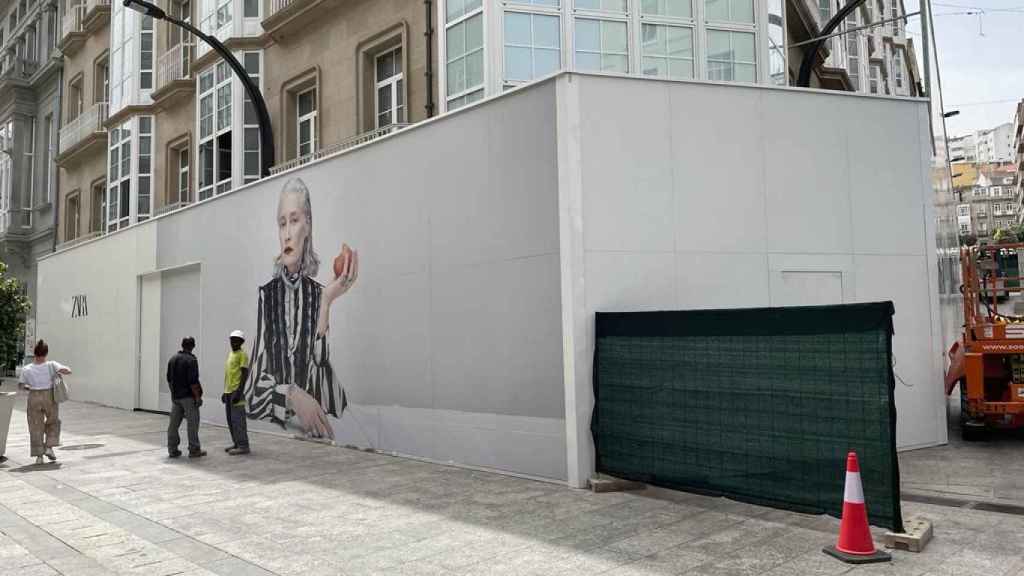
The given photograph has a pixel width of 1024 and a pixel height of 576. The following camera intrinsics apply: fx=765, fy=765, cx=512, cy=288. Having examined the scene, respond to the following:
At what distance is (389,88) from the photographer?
16172 mm

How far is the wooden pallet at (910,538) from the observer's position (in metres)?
5.74

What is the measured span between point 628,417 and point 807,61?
830 centimetres

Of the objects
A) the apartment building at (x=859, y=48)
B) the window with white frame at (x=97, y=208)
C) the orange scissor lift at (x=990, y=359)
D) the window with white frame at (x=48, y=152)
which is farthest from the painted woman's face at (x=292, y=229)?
the window with white frame at (x=48, y=152)

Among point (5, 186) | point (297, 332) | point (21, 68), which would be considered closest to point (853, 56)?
point (297, 332)

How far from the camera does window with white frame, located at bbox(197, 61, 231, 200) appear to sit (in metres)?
19.3

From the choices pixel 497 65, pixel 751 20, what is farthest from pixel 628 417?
pixel 751 20

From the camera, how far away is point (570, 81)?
8.63 metres

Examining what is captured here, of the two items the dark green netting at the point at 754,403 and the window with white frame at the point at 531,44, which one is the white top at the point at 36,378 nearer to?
the dark green netting at the point at 754,403

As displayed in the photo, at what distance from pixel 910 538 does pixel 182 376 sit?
9.85m

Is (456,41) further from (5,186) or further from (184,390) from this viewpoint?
(5,186)

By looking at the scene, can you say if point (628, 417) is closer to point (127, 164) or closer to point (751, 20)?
point (751, 20)

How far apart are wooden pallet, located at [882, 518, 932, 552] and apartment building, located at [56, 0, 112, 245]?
26.6m

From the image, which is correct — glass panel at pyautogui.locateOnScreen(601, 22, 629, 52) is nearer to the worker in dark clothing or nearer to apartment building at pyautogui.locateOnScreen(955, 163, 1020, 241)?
the worker in dark clothing

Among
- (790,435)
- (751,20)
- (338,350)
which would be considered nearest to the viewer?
(790,435)
